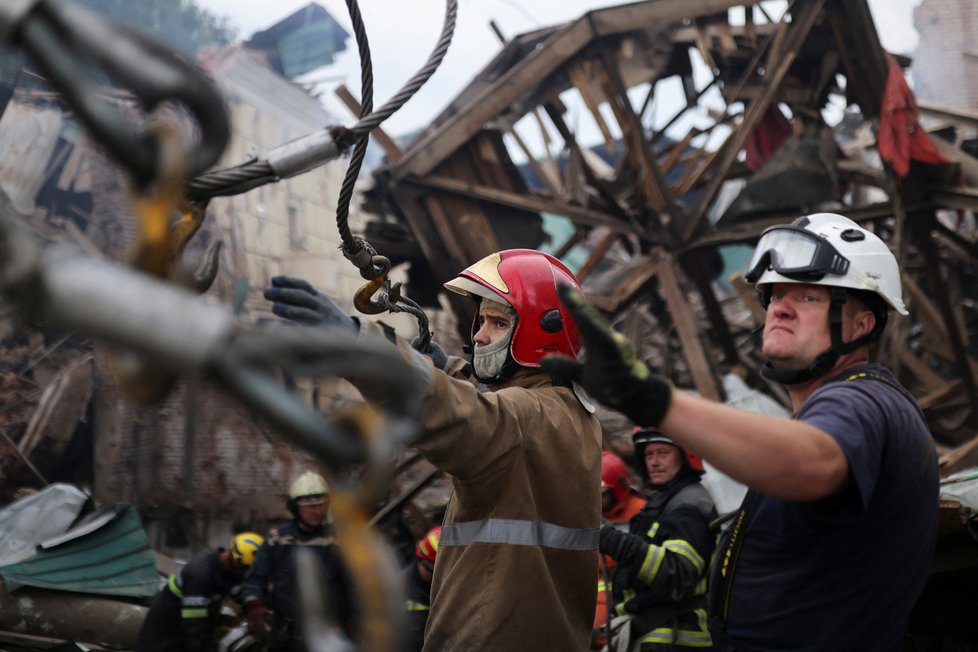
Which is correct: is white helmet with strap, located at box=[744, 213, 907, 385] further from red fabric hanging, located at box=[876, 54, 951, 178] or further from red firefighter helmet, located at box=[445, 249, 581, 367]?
red fabric hanging, located at box=[876, 54, 951, 178]

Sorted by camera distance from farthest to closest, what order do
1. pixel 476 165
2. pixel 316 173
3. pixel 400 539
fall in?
pixel 316 173
pixel 476 165
pixel 400 539

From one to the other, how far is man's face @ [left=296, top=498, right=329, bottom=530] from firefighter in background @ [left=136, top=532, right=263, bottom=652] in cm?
41

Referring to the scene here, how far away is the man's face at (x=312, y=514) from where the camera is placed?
21.3ft

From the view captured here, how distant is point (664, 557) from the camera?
438 cm

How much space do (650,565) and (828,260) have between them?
7.11 ft

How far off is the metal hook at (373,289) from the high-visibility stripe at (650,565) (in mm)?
2184

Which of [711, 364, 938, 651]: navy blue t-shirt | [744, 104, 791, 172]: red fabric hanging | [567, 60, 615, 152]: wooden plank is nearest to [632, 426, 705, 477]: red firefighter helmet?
[711, 364, 938, 651]: navy blue t-shirt

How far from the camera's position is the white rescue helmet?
265 centimetres

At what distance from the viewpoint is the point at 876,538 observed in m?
2.30

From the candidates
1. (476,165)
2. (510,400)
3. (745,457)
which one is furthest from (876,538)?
(476,165)

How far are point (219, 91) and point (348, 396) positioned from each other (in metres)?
11.0

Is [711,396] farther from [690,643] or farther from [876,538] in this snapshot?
[876,538]

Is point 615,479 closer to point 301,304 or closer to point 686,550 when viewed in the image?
point 686,550

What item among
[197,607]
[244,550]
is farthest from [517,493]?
[197,607]
